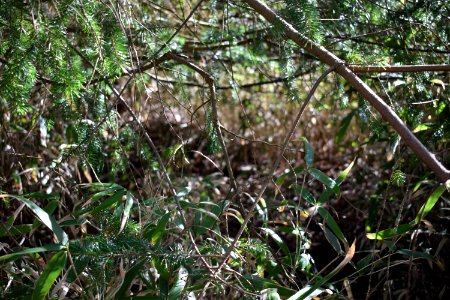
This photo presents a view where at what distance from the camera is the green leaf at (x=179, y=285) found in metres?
1.63

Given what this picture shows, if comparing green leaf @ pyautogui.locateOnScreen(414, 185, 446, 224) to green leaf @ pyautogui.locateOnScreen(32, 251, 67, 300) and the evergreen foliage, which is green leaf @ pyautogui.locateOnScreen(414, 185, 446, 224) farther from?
green leaf @ pyautogui.locateOnScreen(32, 251, 67, 300)

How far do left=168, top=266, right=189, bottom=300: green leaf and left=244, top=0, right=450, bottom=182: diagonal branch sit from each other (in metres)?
0.63

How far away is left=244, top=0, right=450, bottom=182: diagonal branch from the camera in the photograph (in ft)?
4.04

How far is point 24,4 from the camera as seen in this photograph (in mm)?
1562

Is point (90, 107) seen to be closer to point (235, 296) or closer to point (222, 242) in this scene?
point (222, 242)

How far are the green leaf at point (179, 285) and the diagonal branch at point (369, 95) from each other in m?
0.63

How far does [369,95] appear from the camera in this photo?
4.50ft

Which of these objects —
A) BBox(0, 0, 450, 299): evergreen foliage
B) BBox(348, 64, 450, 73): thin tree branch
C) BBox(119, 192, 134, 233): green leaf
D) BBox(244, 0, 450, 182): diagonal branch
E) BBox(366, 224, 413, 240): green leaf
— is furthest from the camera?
BBox(366, 224, 413, 240): green leaf

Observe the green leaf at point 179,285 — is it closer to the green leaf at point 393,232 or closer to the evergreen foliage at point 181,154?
the evergreen foliage at point 181,154

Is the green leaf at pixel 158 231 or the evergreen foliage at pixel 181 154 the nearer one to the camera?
the evergreen foliage at pixel 181 154

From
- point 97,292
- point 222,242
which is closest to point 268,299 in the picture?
point 222,242

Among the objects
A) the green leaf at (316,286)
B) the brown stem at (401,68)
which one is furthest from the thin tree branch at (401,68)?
the green leaf at (316,286)

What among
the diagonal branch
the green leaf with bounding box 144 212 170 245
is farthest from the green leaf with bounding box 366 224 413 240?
the green leaf with bounding box 144 212 170 245

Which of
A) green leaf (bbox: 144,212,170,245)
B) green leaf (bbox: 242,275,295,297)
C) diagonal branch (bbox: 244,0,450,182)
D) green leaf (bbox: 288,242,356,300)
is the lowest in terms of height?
green leaf (bbox: 242,275,295,297)
